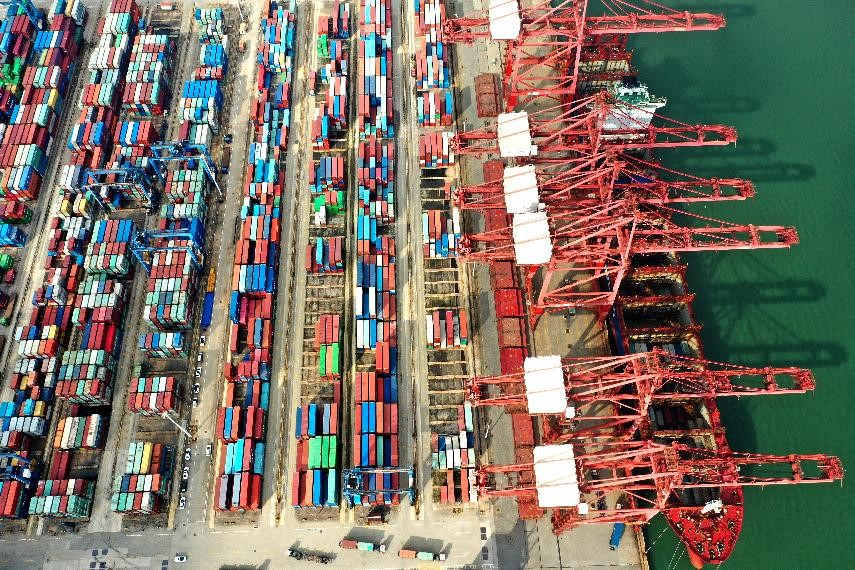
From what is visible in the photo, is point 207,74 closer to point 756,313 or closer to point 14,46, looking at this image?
point 14,46

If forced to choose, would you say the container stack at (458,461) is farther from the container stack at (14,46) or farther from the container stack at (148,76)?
the container stack at (14,46)

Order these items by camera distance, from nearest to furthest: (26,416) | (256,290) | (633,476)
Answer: (633,476) < (26,416) < (256,290)

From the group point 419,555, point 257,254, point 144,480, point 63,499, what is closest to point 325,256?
point 257,254

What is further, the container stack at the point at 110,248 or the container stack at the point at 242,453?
the container stack at the point at 110,248

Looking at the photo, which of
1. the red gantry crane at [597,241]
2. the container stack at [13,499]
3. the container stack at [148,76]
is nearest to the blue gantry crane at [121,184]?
the container stack at [148,76]

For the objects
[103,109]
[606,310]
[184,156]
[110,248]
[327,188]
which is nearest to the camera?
[606,310]

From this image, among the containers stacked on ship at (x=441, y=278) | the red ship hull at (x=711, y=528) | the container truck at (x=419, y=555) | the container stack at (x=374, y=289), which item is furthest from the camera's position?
the container stack at (x=374, y=289)

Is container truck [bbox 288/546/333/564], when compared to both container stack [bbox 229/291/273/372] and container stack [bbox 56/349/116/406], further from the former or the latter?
container stack [bbox 56/349/116/406]

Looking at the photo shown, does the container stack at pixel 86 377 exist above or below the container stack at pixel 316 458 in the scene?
above
